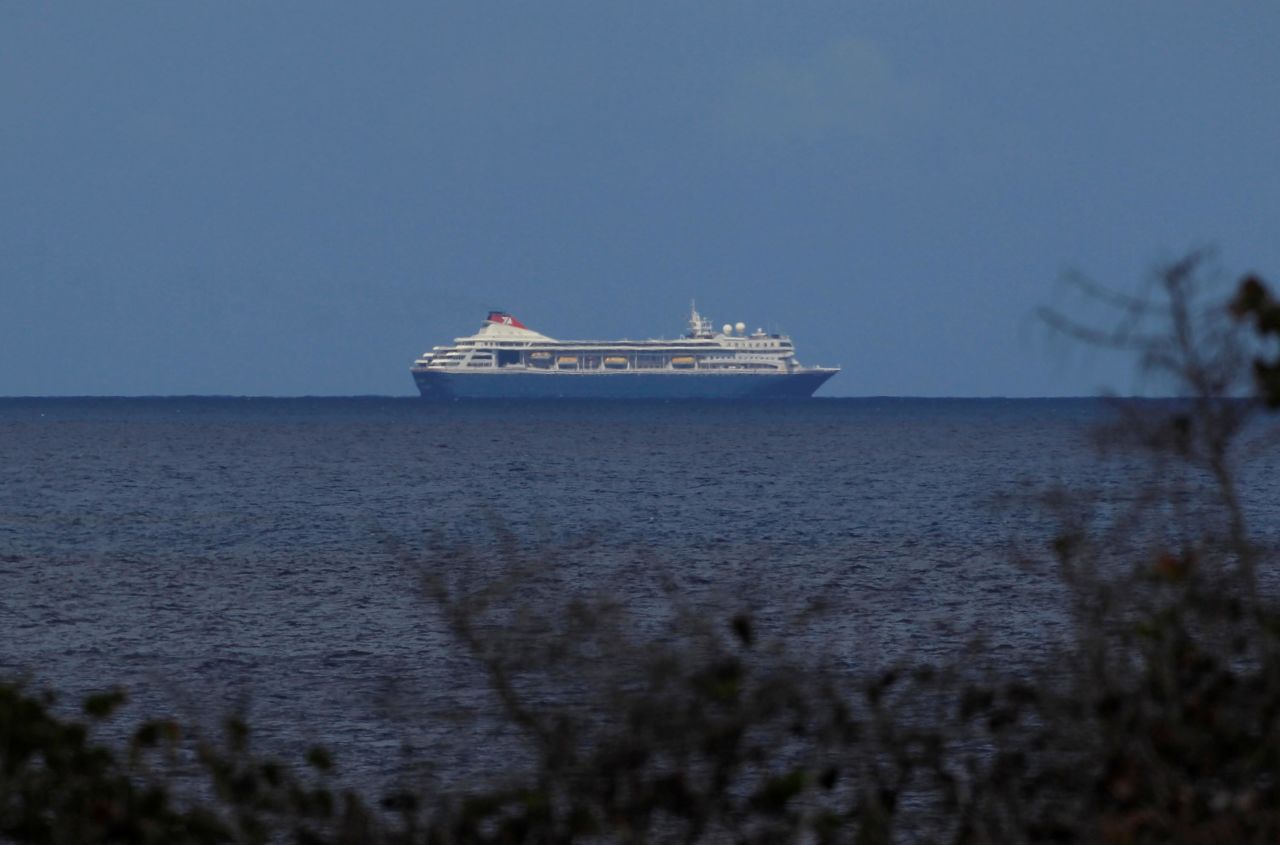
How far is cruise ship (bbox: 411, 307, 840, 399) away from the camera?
12281 centimetres

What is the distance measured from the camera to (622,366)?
125 meters

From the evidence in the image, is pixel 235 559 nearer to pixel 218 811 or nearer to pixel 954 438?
pixel 218 811

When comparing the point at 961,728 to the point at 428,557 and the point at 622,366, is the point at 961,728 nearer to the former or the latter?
the point at 428,557

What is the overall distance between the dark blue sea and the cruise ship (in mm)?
64832

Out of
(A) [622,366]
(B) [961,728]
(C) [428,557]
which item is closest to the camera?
(B) [961,728]

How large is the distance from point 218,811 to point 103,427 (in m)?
86.8

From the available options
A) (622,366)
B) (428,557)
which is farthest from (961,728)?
(622,366)

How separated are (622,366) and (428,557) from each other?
105 meters

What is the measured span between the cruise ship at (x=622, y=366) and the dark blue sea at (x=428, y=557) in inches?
2552

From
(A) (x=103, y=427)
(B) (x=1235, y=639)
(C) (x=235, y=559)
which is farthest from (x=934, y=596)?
(A) (x=103, y=427)

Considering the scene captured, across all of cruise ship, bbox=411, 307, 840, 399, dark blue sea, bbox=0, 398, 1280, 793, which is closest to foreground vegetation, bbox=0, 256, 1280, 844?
dark blue sea, bbox=0, 398, 1280, 793

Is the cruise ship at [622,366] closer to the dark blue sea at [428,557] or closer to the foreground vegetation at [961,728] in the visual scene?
the dark blue sea at [428,557]

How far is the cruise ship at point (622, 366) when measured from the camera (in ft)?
403

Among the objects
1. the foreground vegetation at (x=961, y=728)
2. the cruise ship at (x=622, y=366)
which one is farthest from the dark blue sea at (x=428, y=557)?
the cruise ship at (x=622, y=366)
